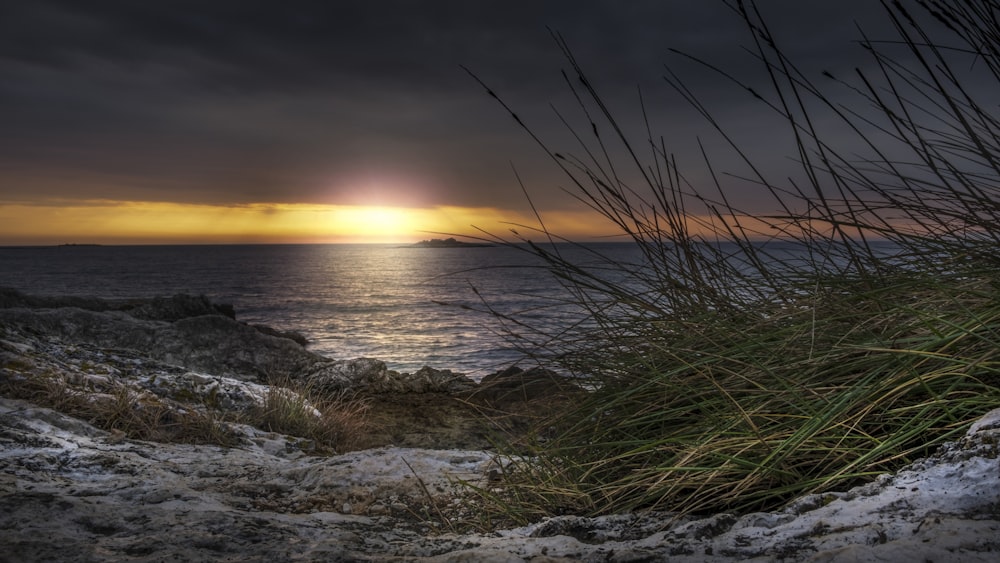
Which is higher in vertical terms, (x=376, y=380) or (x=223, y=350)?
(x=223, y=350)

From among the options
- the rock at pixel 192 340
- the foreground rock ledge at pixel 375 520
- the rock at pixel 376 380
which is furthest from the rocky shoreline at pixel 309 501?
the rock at pixel 192 340

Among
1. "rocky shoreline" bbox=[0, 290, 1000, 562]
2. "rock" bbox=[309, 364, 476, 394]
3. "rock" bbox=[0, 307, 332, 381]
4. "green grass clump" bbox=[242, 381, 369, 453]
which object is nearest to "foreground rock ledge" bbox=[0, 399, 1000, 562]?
"rocky shoreline" bbox=[0, 290, 1000, 562]

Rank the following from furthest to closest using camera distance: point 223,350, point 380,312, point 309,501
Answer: point 380,312
point 223,350
point 309,501

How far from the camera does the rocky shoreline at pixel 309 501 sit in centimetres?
128

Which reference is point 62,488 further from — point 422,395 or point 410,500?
point 422,395

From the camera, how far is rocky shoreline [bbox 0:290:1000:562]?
1.28 m

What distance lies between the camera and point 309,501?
2.66 meters

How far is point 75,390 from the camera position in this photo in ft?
13.1

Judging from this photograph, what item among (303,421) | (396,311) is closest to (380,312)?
(396,311)

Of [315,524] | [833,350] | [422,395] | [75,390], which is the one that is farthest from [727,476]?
[422,395]

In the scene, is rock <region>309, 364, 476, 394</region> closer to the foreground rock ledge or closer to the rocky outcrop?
the rocky outcrop

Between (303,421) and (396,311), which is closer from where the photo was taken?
(303,421)

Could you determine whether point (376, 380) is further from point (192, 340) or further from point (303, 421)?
point (303, 421)

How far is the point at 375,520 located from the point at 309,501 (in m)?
0.51
